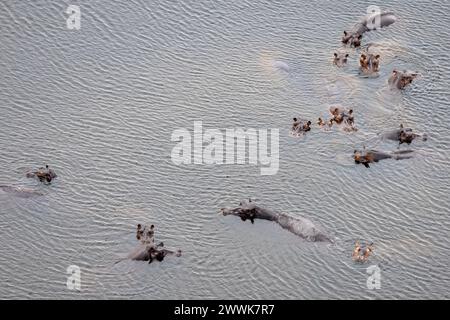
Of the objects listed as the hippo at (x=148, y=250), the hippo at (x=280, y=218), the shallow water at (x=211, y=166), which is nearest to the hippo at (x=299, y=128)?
the shallow water at (x=211, y=166)

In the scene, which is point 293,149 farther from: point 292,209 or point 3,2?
point 3,2

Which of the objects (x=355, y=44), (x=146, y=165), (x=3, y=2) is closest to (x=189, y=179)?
(x=146, y=165)

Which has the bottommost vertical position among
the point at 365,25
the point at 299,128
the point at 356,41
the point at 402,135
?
the point at 402,135

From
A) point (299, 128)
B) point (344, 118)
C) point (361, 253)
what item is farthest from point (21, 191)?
point (344, 118)

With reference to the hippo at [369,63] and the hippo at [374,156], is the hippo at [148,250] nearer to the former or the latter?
the hippo at [374,156]

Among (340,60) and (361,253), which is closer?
(361,253)

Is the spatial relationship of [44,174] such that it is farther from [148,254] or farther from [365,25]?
[365,25]

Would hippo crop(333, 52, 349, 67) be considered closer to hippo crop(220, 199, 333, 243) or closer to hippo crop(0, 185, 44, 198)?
hippo crop(220, 199, 333, 243)
